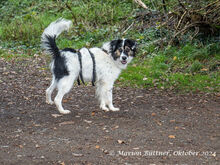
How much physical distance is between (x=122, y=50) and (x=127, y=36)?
5.07m

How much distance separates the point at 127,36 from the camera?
1096cm

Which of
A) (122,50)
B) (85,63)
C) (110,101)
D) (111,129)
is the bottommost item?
(111,129)

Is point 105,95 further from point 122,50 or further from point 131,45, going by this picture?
point 131,45

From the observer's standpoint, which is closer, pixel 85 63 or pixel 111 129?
pixel 111 129

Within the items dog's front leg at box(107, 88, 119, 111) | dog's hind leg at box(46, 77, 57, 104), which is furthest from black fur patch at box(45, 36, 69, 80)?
dog's front leg at box(107, 88, 119, 111)

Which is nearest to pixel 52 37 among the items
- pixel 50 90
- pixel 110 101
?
pixel 50 90

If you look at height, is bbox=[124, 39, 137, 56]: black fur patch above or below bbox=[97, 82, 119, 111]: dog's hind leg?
above

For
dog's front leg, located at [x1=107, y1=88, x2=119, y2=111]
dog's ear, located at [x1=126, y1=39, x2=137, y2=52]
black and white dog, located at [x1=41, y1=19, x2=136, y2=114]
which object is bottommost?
dog's front leg, located at [x1=107, y1=88, x2=119, y2=111]

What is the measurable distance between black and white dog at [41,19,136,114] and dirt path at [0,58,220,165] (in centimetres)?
39

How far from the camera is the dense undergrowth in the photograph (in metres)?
8.33

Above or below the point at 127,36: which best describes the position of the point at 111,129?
below

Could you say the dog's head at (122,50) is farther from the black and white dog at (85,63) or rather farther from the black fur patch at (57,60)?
the black fur patch at (57,60)

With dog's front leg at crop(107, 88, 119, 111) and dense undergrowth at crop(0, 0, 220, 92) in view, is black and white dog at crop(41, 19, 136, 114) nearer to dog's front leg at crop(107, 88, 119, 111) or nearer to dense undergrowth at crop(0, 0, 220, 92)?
dog's front leg at crop(107, 88, 119, 111)

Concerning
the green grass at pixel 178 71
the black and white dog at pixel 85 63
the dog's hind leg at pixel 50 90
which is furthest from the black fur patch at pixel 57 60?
the green grass at pixel 178 71
